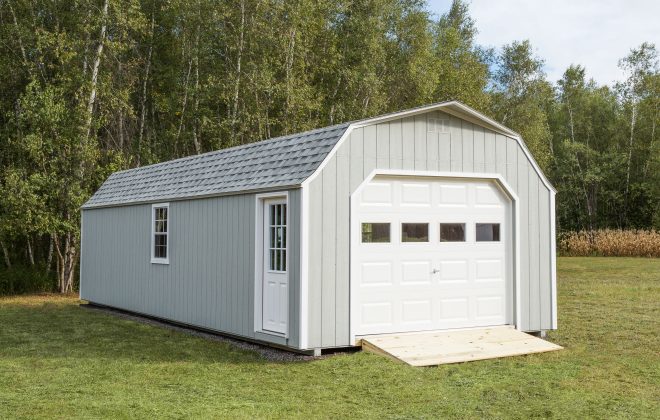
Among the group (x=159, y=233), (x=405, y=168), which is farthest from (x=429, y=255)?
(x=159, y=233)

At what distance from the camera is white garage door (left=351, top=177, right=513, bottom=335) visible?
962cm

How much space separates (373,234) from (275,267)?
4.55 feet

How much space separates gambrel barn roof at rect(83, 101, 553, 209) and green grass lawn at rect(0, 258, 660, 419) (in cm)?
232

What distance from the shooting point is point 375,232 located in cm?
974

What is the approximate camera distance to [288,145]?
10516mm

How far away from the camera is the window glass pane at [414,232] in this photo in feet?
32.6

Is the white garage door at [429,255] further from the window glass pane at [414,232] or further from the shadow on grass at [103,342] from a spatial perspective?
the shadow on grass at [103,342]

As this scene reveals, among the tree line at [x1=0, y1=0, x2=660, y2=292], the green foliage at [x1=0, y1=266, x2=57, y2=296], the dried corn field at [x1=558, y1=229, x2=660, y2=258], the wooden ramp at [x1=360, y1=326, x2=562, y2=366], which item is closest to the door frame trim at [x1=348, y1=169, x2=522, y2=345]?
the wooden ramp at [x1=360, y1=326, x2=562, y2=366]

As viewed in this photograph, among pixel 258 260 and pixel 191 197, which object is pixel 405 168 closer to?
pixel 258 260

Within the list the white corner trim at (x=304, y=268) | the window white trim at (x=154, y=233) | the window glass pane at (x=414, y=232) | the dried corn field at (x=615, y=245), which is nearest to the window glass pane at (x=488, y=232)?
the window glass pane at (x=414, y=232)

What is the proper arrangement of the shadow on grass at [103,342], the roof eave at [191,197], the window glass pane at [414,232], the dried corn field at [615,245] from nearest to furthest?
1. the shadow on grass at [103,342]
2. the roof eave at [191,197]
3. the window glass pane at [414,232]
4. the dried corn field at [615,245]

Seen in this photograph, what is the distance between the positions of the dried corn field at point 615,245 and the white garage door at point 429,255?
18.8 metres

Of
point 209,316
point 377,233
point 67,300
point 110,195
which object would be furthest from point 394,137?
point 67,300

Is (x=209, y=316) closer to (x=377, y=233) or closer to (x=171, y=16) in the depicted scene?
(x=377, y=233)
